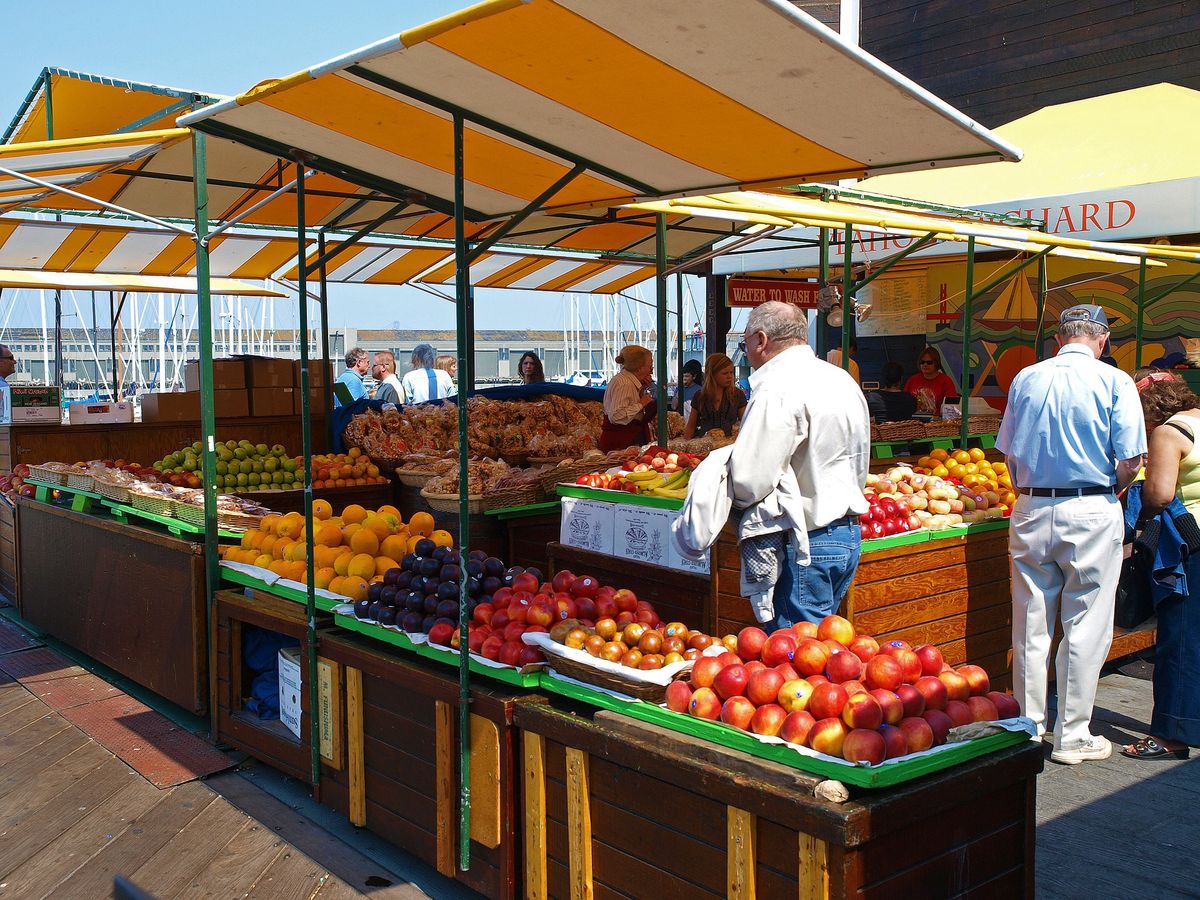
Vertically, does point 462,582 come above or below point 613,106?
below

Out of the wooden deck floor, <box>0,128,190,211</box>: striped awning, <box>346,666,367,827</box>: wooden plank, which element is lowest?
the wooden deck floor

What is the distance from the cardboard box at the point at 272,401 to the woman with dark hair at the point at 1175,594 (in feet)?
21.9

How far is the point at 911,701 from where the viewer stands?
8.79 feet

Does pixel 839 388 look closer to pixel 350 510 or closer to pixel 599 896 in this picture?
pixel 599 896

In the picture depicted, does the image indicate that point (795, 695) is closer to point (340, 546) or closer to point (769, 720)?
point (769, 720)

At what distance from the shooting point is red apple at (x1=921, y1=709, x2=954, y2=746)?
265 centimetres

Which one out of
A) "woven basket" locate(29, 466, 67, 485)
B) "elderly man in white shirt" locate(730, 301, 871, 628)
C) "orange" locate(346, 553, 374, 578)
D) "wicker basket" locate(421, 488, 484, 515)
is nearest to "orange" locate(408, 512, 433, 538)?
"orange" locate(346, 553, 374, 578)

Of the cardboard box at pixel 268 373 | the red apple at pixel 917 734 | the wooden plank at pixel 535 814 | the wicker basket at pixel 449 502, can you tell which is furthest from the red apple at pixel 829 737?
the cardboard box at pixel 268 373

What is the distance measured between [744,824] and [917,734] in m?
0.48

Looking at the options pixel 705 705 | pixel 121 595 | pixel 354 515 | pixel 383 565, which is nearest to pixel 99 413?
pixel 121 595

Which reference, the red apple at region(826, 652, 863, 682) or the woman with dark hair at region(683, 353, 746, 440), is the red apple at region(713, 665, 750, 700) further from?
the woman with dark hair at region(683, 353, 746, 440)

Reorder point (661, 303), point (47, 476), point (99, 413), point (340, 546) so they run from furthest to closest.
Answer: point (99, 413)
point (47, 476)
point (661, 303)
point (340, 546)

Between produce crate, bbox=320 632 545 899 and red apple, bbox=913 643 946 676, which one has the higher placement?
red apple, bbox=913 643 946 676

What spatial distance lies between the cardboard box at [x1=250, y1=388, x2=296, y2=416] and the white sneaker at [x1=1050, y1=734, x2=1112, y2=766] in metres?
6.62
